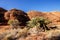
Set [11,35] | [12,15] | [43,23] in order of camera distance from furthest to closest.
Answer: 1. [12,15]
2. [43,23]
3. [11,35]

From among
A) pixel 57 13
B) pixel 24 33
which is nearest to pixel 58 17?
pixel 57 13

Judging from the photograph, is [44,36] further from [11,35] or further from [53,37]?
[11,35]

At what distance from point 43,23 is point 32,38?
1143 centimetres

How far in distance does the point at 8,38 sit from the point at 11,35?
543 millimetres

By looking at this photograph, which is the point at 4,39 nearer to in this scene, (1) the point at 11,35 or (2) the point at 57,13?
(1) the point at 11,35

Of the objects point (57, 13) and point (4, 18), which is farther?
point (57, 13)

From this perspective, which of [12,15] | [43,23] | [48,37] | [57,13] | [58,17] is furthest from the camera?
[57,13]

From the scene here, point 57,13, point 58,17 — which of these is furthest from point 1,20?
point 57,13

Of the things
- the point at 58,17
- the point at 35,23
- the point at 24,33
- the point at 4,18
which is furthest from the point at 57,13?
the point at 24,33

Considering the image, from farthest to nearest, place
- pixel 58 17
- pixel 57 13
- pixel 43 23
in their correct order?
pixel 57 13, pixel 58 17, pixel 43 23

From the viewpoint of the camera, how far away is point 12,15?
39.8 metres

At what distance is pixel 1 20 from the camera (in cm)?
4000

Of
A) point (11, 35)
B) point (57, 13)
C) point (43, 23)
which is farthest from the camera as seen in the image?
point (57, 13)

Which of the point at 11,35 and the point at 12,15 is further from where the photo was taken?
the point at 12,15
